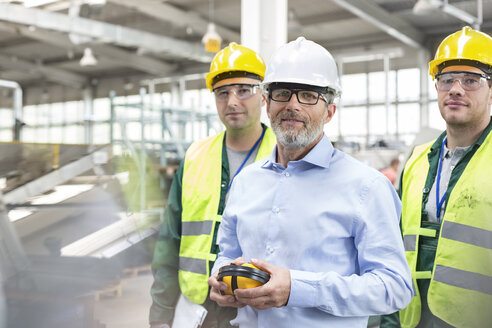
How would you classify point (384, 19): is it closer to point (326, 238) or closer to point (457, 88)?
point (457, 88)

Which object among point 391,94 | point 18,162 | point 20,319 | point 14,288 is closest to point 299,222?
point 20,319

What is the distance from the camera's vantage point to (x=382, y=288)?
1.13 metres

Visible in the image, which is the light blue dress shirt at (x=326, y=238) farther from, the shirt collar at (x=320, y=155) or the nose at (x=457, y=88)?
the nose at (x=457, y=88)

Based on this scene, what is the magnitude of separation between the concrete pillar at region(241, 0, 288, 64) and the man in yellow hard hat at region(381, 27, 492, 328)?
5.70ft

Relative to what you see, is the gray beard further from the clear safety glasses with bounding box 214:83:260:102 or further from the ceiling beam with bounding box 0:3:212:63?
the ceiling beam with bounding box 0:3:212:63

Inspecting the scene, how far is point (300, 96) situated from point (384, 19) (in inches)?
350

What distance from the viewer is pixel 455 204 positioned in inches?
70.5

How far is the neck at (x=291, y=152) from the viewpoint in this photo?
1.32m

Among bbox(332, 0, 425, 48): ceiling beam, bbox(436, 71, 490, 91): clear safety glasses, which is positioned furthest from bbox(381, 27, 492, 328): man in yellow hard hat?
bbox(332, 0, 425, 48): ceiling beam

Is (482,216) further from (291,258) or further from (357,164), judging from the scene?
(291,258)

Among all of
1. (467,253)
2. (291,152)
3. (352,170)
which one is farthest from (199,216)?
(467,253)

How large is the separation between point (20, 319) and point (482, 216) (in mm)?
2692

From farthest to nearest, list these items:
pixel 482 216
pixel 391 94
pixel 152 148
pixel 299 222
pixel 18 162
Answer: pixel 391 94
pixel 152 148
pixel 18 162
pixel 482 216
pixel 299 222

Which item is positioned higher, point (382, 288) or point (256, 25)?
point (256, 25)
